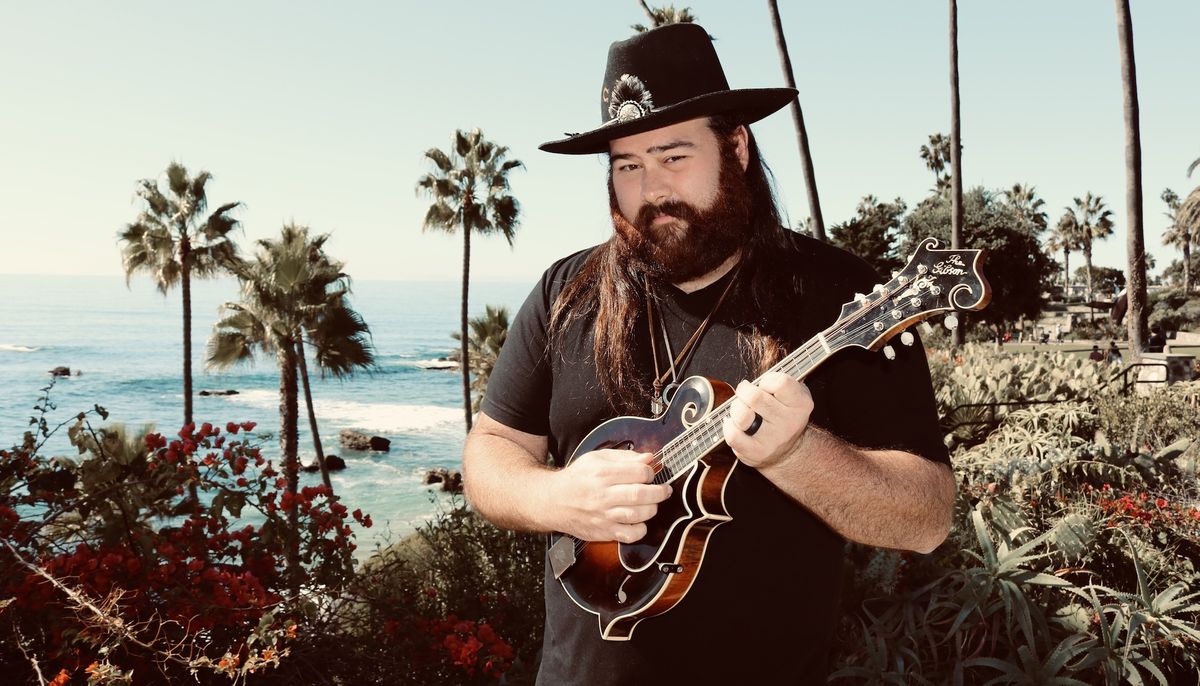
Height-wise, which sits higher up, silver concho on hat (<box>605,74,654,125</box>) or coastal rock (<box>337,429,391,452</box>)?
silver concho on hat (<box>605,74,654,125</box>)

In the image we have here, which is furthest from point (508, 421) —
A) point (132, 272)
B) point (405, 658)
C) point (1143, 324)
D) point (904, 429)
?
point (132, 272)

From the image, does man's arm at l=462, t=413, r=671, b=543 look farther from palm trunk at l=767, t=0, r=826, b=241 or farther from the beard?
palm trunk at l=767, t=0, r=826, b=241

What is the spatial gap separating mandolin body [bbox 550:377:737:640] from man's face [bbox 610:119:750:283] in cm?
34

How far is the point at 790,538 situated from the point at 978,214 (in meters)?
35.7

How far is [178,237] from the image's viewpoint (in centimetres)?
2280

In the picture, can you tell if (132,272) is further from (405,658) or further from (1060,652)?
(1060,652)

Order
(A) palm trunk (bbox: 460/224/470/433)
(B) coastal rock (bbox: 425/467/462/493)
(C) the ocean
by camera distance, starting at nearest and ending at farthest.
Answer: (A) palm trunk (bbox: 460/224/470/433) < (B) coastal rock (bbox: 425/467/462/493) < (C) the ocean

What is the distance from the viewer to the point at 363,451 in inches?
1804

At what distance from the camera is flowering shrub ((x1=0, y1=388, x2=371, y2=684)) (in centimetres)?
272

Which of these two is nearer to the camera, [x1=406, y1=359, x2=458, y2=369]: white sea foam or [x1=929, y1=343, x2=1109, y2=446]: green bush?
[x1=929, y1=343, x2=1109, y2=446]: green bush

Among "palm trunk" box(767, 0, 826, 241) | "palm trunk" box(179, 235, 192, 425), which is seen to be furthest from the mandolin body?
"palm trunk" box(179, 235, 192, 425)

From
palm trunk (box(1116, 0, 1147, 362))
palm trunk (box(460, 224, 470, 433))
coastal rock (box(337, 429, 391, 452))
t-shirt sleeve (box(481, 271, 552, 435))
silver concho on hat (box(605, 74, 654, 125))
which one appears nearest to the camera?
silver concho on hat (box(605, 74, 654, 125))

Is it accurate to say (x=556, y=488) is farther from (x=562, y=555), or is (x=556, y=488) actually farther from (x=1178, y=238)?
(x=1178, y=238)

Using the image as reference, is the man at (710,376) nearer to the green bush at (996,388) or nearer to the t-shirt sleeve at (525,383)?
the t-shirt sleeve at (525,383)
